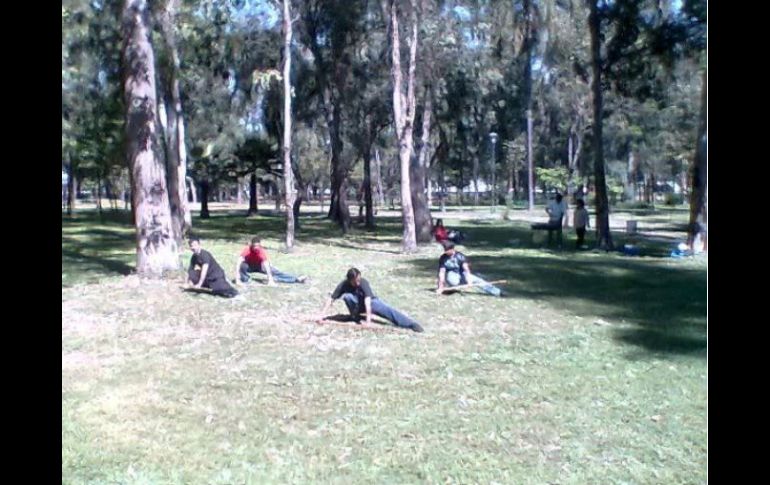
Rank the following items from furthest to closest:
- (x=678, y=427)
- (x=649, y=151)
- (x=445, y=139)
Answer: (x=649, y=151) < (x=445, y=139) < (x=678, y=427)

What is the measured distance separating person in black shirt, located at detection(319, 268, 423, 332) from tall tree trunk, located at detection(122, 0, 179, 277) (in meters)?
6.12

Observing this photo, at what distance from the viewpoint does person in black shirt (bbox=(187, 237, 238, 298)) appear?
42.5 ft

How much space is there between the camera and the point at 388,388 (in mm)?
7332

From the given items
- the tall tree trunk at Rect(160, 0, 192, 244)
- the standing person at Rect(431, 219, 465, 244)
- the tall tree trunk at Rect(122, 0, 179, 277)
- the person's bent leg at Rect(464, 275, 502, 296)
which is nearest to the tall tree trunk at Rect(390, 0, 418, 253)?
the standing person at Rect(431, 219, 465, 244)

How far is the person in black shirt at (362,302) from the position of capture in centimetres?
1020

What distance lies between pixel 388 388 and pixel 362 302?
3166 millimetres

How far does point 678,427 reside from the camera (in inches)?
239

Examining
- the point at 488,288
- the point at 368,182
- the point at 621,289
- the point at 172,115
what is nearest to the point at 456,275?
the point at 488,288

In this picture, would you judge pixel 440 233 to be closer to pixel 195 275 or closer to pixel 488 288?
pixel 488 288

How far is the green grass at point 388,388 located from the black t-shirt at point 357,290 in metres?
0.47

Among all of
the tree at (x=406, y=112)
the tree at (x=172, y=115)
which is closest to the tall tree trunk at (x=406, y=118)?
the tree at (x=406, y=112)
